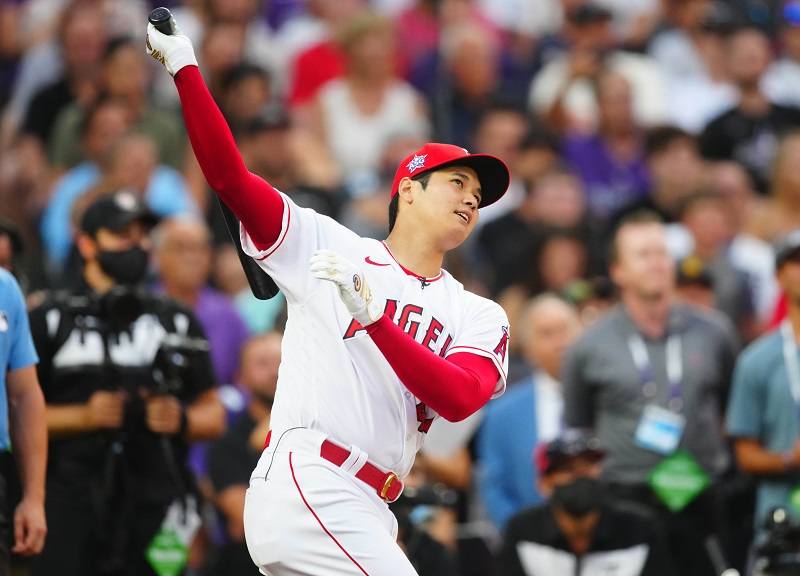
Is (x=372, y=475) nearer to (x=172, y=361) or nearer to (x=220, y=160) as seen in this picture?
(x=220, y=160)

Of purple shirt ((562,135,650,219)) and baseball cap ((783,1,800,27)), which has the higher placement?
baseball cap ((783,1,800,27))

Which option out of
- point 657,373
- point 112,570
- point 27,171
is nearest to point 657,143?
point 657,373

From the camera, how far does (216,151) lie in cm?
485

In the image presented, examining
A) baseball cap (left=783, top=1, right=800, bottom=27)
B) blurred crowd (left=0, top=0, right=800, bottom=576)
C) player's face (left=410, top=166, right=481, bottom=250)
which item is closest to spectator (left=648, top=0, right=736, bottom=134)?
blurred crowd (left=0, top=0, right=800, bottom=576)

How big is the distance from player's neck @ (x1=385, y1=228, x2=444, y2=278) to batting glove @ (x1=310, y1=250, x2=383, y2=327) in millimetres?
607

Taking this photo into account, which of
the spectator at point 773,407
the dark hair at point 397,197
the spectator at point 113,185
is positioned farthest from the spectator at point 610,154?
the dark hair at point 397,197

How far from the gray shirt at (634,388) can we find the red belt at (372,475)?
3389mm

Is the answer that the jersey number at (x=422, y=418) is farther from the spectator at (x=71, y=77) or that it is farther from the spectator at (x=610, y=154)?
the spectator at (x=610, y=154)

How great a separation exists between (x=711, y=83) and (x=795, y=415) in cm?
601

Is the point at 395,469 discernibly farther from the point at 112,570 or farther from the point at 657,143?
the point at 657,143

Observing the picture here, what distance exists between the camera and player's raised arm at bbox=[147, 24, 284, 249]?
15.9 feet

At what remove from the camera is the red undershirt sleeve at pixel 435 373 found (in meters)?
4.74

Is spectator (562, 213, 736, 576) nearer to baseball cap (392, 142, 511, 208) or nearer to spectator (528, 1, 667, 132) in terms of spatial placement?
baseball cap (392, 142, 511, 208)

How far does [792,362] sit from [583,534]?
1.37 metres
